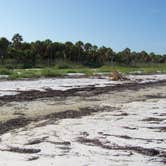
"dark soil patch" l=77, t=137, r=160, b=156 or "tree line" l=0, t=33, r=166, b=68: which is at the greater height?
"tree line" l=0, t=33, r=166, b=68

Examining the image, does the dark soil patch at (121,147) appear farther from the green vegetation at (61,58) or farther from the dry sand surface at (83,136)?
the green vegetation at (61,58)

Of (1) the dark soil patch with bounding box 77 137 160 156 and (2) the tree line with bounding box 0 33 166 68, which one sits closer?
(1) the dark soil patch with bounding box 77 137 160 156

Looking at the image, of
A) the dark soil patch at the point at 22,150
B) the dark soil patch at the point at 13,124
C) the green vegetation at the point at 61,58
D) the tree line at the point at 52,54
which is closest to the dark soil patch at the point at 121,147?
the dark soil patch at the point at 22,150

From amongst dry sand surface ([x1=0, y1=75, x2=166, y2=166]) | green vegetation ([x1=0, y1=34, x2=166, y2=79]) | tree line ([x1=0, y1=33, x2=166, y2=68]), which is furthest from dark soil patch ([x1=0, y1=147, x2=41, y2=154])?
tree line ([x1=0, y1=33, x2=166, y2=68])

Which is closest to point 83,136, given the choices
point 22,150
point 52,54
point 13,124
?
point 22,150

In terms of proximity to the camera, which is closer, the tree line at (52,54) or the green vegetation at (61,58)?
the green vegetation at (61,58)

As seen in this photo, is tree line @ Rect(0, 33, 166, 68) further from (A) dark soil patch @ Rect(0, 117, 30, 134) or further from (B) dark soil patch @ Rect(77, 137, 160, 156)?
(B) dark soil patch @ Rect(77, 137, 160, 156)

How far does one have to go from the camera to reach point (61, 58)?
69.9 meters

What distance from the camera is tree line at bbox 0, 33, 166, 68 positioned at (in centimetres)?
5908

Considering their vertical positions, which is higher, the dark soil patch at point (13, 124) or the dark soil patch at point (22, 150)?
the dark soil patch at point (22, 150)

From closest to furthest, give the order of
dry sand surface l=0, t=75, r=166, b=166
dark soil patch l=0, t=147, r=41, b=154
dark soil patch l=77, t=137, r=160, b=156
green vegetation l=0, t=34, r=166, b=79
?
1. dry sand surface l=0, t=75, r=166, b=166
2. dark soil patch l=77, t=137, r=160, b=156
3. dark soil patch l=0, t=147, r=41, b=154
4. green vegetation l=0, t=34, r=166, b=79

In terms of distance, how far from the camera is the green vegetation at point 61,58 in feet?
184

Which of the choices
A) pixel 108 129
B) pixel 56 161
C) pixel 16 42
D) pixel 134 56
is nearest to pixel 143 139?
pixel 108 129

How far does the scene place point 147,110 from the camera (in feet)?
46.2
